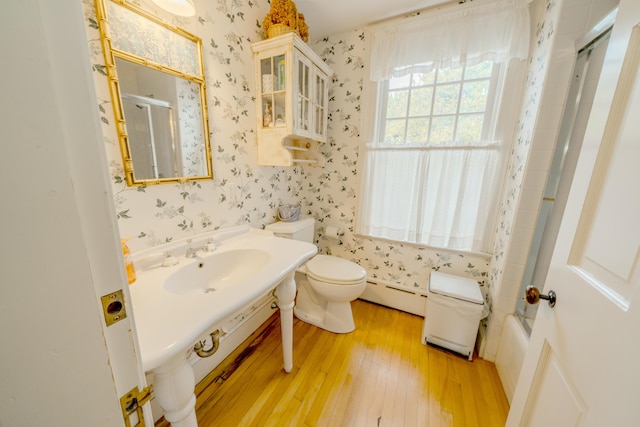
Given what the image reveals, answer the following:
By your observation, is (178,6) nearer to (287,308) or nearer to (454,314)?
(287,308)

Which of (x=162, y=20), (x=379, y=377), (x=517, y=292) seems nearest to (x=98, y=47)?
(x=162, y=20)

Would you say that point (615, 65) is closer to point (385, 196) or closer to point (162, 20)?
point (385, 196)

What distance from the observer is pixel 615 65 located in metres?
0.52

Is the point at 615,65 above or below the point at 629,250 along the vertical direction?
above

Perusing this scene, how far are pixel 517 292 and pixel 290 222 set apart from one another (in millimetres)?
1514

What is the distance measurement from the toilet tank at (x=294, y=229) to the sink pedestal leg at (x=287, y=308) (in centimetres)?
46

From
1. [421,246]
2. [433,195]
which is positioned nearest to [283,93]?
[433,195]

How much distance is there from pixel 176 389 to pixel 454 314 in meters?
1.52

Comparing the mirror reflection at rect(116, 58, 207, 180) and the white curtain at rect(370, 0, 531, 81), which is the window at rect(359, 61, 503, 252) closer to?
the white curtain at rect(370, 0, 531, 81)

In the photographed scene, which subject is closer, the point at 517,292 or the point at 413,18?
the point at 517,292

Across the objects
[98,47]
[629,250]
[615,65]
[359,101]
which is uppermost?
[359,101]

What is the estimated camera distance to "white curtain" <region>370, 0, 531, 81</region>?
1298 millimetres

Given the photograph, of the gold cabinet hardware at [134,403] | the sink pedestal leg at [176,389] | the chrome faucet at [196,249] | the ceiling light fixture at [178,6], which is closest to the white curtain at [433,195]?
the chrome faucet at [196,249]

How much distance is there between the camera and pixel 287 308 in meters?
1.24
